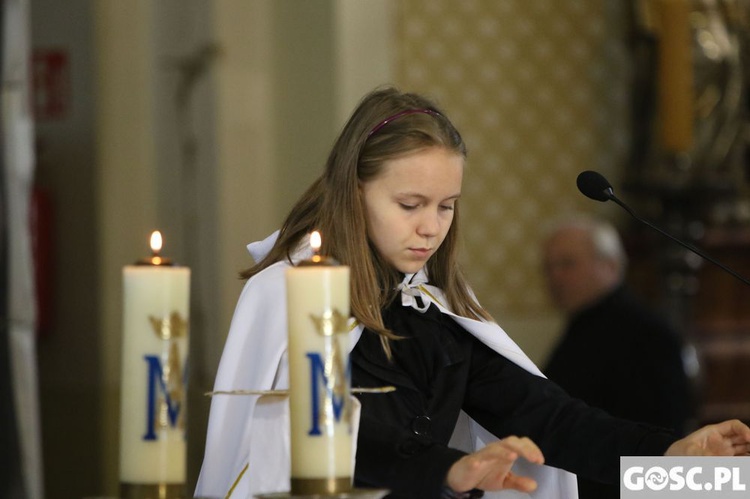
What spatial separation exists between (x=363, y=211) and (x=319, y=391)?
2.79 feet

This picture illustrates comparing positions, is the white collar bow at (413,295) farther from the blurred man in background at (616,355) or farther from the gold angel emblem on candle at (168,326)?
the blurred man in background at (616,355)

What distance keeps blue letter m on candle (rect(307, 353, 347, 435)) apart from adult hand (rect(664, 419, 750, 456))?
807mm

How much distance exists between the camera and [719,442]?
6.39 ft

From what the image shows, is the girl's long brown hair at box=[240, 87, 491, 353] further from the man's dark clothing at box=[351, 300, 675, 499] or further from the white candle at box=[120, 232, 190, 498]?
the white candle at box=[120, 232, 190, 498]

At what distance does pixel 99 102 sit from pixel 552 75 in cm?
260

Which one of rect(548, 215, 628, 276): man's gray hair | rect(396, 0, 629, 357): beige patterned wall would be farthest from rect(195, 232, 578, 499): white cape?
rect(396, 0, 629, 357): beige patterned wall

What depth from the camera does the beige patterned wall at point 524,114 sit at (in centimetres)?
706

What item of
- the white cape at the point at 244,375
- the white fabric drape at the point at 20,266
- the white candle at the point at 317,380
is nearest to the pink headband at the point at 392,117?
the white cape at the point at 244,375

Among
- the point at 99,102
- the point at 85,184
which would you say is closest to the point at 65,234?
the point at 85,184

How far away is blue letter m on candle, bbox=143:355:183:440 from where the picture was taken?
1318 mm

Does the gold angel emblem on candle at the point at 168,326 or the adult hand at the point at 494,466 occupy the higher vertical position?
the gold angel emblem on candle at the point at 168,326

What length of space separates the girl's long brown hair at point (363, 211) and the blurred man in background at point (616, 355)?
2.90 meters

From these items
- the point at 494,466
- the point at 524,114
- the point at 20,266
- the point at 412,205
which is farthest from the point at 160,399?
the point at 524,114

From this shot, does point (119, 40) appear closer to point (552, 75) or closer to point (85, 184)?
point (85, 184)
